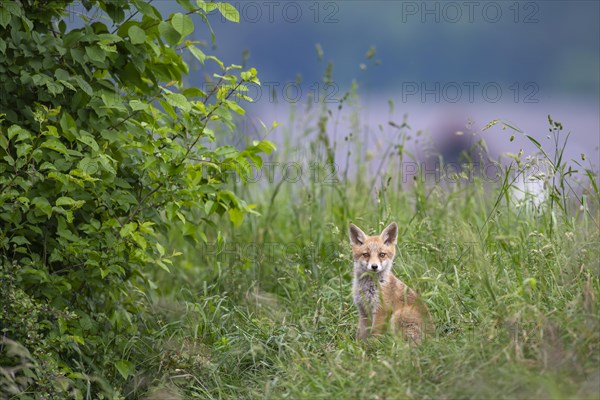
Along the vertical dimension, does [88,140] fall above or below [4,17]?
below

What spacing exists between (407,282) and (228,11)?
8.08ft

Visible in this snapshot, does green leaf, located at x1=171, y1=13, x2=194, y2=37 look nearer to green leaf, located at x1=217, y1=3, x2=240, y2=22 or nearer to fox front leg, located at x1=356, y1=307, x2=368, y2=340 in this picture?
green leaf, located at x1=217, y1=3, x2=240, y2=22

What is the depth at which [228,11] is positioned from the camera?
18.1 feet

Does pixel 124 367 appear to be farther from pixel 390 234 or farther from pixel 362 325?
pixel 390 234

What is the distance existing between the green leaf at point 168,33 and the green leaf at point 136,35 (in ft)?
0.56

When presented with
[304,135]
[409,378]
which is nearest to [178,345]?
[409,378]

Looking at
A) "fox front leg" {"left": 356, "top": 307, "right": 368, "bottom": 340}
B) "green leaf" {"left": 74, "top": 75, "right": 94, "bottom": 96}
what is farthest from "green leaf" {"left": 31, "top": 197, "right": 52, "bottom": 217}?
"fox front leg" {"left": 356, "top": 307, "right": 368, "bottom": 340}

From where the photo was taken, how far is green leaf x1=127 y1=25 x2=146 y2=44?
552cm

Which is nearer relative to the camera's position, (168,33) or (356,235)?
(168,33)

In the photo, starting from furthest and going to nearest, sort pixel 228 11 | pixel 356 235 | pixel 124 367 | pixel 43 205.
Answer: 1. pixel 356 235
2. pixel 124 367
3. pixel 228 11
4. pixel 43 205

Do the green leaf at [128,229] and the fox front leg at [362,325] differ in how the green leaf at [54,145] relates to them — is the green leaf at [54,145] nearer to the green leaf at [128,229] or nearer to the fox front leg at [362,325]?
the green leaf at [128,229]

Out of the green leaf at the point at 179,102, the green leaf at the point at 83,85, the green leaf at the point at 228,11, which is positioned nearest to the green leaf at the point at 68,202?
the green leaf at the point at 83,85

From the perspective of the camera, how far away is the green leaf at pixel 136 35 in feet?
18.1

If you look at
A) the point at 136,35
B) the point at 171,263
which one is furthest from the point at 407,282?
the point at 136,35
